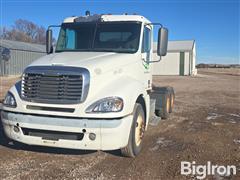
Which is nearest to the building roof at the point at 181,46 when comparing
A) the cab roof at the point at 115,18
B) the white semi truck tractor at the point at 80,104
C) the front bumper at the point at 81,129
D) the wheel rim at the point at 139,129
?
the cab roof at the point at 115,18

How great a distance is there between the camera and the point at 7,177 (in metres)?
5.11

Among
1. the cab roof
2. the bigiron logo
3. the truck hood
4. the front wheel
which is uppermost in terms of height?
the cab roof

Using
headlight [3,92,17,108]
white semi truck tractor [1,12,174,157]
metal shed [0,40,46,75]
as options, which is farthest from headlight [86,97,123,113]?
metal shed [0,40,46,75]

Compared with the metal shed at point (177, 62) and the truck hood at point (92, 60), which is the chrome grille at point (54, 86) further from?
the metal shed at point (177, 62)

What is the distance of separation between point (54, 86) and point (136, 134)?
1845 mm

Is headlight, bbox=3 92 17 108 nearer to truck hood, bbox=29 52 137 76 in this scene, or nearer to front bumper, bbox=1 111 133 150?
front bumper, bbox=1 111 133 150

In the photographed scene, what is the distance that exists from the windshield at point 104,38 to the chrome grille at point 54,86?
161 centimetres

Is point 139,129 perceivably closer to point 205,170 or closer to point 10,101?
point 205,170

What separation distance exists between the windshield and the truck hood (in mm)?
332

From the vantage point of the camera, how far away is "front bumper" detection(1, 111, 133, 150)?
17.1ft

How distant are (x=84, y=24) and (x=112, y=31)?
29.8 inches

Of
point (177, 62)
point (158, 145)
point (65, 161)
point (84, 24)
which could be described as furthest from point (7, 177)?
point (177, 62)

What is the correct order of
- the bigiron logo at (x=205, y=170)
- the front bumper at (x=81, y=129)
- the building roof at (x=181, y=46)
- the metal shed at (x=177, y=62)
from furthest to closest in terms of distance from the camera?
the building roof at (x=181, y=46)
the metal shed at (x=177, y=62)
the bigiron logo at (x=205, y=170)
the front bumper at (x=81, y=129)

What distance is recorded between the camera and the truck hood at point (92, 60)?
5.77m
